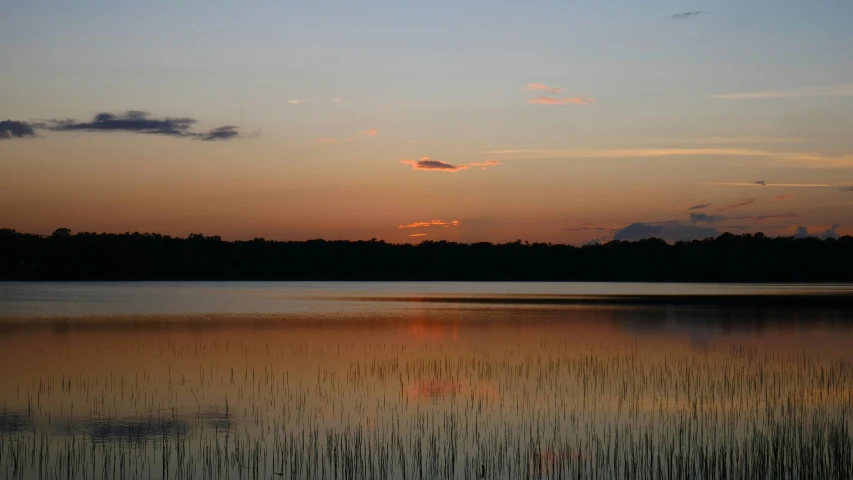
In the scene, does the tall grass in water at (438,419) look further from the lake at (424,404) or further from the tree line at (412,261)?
the tree line at (412,261)

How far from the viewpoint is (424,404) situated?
636 inches

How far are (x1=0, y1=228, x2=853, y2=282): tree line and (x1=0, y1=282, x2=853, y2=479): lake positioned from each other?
11134cm

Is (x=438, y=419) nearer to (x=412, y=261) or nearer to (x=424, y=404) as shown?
(x=424, y=404)

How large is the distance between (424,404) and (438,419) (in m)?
1.50

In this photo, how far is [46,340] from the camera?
2816 cm

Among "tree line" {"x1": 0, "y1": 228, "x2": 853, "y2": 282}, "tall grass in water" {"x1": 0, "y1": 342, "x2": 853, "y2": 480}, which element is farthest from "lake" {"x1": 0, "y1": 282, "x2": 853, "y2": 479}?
"tree line" {"x1": 0, "y1": 228, "x2": 853, "y2": 282}

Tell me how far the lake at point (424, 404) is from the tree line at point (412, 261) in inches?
4383

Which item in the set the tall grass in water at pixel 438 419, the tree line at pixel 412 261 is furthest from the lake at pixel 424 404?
the tree line at pixel 412 261

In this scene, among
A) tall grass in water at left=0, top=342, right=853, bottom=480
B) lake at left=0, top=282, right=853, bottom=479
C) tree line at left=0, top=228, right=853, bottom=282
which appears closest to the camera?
Answer: tall grass in water at left=0, top=342, right=853, bottom=480

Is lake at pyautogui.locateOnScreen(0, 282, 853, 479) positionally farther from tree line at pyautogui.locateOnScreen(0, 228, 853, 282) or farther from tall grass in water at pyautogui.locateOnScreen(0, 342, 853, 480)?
→ tree line at pyautogui.locateOnScreen(0, 228, 853, 282)

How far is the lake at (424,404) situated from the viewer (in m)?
11.4

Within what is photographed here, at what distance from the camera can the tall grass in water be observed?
11.2m

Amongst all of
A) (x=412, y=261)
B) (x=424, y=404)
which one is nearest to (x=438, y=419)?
(x=424, y=404)

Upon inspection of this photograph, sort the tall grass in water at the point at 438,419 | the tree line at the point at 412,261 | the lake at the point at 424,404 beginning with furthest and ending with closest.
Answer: the tree line at the point at 412,261 < the lake at the point at 424,404 < the tall grass in water at the point at 438,419
